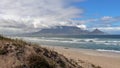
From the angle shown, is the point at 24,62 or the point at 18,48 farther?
the point at 18,48

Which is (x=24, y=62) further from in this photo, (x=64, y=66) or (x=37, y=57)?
(x=64, y=66)

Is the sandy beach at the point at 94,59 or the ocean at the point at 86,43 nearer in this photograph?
the sandy beach at the point at 94,59

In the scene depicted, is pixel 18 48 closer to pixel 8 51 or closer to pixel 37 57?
pixel 8 51

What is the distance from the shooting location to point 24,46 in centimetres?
753

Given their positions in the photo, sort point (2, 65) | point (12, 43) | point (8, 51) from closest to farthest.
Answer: point (2, 65), point (8, 51), point (12, 43)

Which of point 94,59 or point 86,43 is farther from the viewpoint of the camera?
point 86,43

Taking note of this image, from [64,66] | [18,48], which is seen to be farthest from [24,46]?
[64,66]

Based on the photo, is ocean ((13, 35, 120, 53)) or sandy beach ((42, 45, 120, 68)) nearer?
sandy beach ((42, 45, 120, 68))

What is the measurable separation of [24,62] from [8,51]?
691mm

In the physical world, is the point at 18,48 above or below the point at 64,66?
above

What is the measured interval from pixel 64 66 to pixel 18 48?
5.01 ft

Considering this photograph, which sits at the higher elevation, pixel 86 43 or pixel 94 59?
pixel 86 43

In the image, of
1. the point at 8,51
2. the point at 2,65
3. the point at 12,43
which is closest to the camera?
the point at 2,65

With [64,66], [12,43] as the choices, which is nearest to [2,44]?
[12,43]
